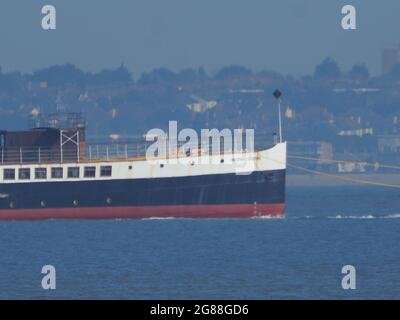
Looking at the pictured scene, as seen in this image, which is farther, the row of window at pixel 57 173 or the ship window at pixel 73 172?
the ship window at pixel 73 172

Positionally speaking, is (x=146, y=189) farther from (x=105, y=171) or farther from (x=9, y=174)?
(x=9, y=174)

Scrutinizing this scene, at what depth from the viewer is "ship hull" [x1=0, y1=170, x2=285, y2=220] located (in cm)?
8450

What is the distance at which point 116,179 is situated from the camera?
8544 centimetres

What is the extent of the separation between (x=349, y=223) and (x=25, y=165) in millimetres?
18007

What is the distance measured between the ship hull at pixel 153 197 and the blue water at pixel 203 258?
0.75m

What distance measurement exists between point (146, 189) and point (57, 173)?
16.5 feet

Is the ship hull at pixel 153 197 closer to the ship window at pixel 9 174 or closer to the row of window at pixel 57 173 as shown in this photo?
the row of window at pixel 57 173

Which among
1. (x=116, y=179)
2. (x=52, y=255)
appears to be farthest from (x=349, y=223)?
(x=52, y=255)

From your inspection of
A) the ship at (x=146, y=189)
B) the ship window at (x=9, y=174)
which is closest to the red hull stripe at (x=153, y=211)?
the ship at (x=146, y=189)

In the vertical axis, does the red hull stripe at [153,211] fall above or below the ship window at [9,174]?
below

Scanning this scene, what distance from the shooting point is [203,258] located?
2613 inches

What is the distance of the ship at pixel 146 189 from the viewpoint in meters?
84.6
